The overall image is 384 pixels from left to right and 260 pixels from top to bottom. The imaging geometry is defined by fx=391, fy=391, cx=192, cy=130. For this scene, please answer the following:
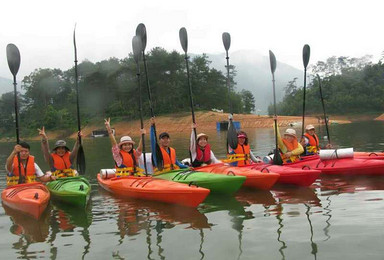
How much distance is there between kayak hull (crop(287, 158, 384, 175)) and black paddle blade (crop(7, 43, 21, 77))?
6.70 metres

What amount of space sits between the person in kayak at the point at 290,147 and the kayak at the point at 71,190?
188 inches

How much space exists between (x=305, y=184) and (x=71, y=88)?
67.2m

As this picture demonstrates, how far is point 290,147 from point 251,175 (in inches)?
85.5

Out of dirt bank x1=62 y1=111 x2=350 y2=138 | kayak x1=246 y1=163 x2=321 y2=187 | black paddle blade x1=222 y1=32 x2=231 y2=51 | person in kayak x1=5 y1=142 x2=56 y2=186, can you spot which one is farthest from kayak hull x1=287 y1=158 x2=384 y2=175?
dirt bank x1=62 y1=111 x2=350 y2=138

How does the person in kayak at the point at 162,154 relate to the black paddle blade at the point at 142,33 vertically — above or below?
below

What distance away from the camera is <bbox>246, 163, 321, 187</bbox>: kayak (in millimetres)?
8055

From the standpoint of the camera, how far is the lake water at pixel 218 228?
15.6ft

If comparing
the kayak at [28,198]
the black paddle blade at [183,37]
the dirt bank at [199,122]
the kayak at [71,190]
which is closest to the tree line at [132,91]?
the dirt bank at [199,122]

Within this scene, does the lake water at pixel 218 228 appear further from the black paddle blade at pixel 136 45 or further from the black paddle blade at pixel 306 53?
the black paddle blade at pixel 306 53

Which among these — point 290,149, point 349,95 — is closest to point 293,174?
point 290,149

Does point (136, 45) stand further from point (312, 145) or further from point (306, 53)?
point (306, 53)

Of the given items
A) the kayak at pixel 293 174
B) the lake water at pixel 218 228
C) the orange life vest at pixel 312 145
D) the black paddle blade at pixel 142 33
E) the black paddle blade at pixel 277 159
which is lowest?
the lake water at pixel 218 228

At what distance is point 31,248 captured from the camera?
5293mm

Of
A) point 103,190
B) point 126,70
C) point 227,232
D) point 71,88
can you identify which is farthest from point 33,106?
point 227,232
